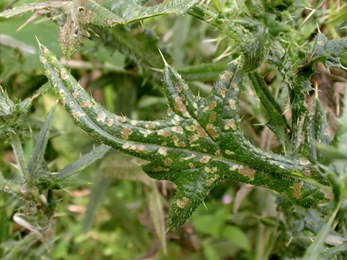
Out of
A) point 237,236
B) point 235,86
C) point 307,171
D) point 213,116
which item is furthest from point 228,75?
point 237,236

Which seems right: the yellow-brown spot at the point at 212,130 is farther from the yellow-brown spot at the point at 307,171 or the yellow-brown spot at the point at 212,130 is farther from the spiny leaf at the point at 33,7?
the spiny leaf at the point at 33,7

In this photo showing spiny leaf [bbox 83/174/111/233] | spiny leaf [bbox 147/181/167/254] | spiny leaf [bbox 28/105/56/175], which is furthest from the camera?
spiny leaf [bbox 83/174/111/233]

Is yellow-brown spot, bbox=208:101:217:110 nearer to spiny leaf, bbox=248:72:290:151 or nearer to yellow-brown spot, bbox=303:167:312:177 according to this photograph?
spiny leaf, bbox=248:72:290:151

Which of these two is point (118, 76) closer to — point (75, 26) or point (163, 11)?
point (75, 26)

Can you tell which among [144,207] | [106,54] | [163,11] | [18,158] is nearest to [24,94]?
[106,54]

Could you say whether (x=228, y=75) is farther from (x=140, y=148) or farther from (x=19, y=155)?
(x=19, y=155)

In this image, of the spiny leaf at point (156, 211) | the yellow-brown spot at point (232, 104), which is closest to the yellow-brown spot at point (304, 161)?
the yellow-brown spot at point (232, 104)

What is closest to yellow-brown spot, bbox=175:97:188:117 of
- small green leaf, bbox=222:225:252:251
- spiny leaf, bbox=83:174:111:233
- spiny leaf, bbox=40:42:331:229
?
spiny leaf, bbox=40:42:331:229
